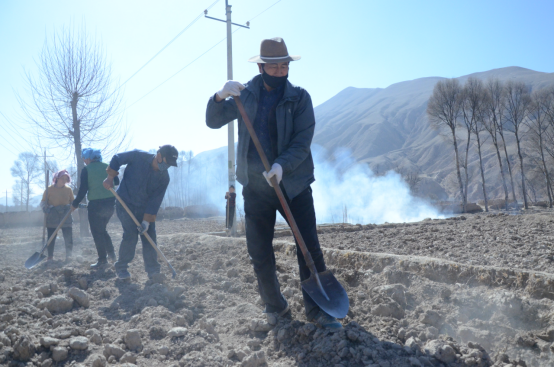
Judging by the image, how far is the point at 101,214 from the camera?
5.58 meters

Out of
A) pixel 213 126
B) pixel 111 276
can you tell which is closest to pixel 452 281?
pixel 213 126

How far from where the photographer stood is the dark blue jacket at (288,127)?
2736 millimetres

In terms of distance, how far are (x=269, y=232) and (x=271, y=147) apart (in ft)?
2.02

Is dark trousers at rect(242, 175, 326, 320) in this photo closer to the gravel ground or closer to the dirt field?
the dirt field

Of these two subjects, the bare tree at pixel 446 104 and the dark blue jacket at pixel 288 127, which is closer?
the dark blue jacket at pixel 288 127

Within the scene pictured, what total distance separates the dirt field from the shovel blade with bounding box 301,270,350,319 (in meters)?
0.12

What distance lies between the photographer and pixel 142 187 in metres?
4.90

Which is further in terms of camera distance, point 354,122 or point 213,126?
point 354,122

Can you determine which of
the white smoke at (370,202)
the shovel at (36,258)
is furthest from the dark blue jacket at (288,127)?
the white smoke at (370,202)

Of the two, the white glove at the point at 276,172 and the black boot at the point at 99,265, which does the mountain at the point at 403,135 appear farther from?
the white glove at the point at 276,172

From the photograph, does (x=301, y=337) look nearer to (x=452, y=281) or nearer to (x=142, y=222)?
(x=452, y=281)

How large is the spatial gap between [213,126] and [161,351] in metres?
1.54

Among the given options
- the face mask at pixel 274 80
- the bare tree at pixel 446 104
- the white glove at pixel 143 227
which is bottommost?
the white glove at pixel 143 227

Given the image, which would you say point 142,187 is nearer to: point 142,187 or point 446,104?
point 142,187
